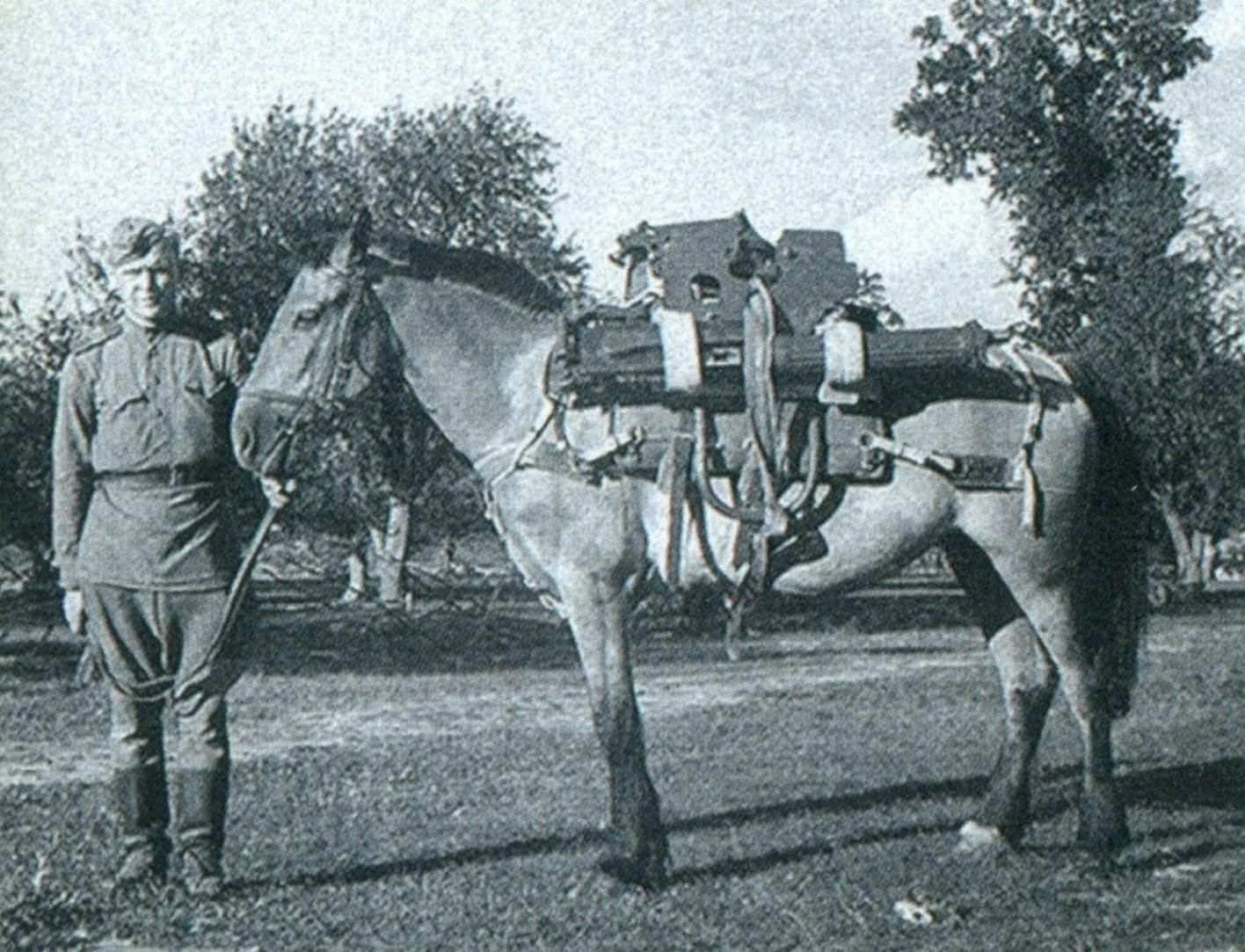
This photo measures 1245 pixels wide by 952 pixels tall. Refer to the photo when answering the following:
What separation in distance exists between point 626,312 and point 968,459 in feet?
5.19

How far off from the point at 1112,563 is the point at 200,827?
13.7 feet

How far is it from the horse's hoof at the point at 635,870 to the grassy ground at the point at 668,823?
86mm

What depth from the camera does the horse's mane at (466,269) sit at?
240 inches

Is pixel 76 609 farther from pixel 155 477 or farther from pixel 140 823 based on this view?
pixel 140 823

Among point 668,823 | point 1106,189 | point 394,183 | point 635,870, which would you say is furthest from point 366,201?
point 635,870

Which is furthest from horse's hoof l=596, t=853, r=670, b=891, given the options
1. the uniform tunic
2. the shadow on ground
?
the uniform tunic

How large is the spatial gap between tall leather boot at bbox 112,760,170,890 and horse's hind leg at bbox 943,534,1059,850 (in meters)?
3.61

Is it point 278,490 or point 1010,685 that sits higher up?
point 278,490

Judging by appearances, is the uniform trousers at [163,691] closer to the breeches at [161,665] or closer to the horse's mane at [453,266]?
the breeches at [161,665]

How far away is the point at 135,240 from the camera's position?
555 centimetres

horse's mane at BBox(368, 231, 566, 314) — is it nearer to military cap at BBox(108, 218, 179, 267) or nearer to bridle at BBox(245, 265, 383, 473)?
bridle at BBox(245, 265, 383, 473)

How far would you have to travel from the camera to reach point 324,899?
5645mm

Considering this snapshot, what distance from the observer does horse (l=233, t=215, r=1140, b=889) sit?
19.2 feet

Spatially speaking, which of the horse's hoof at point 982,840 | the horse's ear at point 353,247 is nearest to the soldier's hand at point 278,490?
the horse's ear at point 353,247
